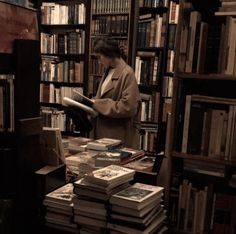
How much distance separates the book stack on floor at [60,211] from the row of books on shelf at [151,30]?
2.55 metres

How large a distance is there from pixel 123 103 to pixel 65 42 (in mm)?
2004

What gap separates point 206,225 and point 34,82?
116cm

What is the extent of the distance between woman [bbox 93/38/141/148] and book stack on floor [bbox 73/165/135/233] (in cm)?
130

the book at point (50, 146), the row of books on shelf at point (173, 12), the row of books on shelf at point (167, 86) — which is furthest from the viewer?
the row of books on shelf at point (167, 86)

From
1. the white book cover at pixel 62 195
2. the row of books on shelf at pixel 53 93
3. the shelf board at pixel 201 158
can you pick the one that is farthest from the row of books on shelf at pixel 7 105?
the row of books on shelf at pixel 53 93

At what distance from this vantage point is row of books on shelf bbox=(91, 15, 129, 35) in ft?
13.4

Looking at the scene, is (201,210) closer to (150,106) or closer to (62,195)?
(62,195)

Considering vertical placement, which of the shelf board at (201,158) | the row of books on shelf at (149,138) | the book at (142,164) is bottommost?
the row of books on shelf at (149,138)

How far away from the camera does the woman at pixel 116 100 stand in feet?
9.55

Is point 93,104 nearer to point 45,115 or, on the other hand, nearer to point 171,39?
point 171,39

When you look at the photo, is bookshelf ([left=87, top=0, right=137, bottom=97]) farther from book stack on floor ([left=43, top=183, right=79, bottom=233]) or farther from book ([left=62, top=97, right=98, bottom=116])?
book stack on floor ([left=43, top=183, right=79, bottom=233])

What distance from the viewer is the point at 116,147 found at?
243cm

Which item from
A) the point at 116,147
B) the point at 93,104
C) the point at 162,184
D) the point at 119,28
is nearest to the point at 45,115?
the point at 119,28

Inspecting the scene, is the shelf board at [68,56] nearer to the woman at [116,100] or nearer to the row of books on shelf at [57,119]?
the row of books on shelf at [57,119]
